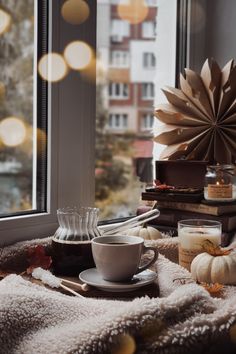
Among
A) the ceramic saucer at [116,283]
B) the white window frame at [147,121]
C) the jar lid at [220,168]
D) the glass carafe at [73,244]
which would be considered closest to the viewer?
the ceramic saucer at [116,283]

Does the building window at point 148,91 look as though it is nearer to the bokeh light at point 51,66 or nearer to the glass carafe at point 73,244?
the bokeh light at point 51,66

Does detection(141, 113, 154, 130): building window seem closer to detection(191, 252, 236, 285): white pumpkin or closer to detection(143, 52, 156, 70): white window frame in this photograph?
detection(143, 52, 156, 70): white window frame

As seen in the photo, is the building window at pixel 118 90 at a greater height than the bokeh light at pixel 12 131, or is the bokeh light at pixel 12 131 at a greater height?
the building window at pixel 118 90

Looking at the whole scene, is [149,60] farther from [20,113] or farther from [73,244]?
[73,244]

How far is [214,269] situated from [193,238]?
0.11m

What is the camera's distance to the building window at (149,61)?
5.21 ft

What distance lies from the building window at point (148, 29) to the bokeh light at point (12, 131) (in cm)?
56

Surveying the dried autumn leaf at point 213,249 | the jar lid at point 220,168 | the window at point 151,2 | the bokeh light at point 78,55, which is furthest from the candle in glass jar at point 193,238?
the window at point 151,2

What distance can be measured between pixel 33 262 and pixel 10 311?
1.11 feet

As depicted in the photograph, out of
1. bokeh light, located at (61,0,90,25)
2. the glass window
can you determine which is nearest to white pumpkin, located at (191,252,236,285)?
bokeh light, located at (61,0,90,25)

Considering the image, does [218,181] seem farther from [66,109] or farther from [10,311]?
[10,311]

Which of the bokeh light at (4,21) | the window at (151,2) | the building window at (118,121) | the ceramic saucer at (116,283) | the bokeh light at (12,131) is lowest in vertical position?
the ceramic saucer at (116,283)

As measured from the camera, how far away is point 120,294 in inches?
34.4

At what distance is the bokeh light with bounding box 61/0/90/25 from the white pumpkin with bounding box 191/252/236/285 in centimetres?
65
